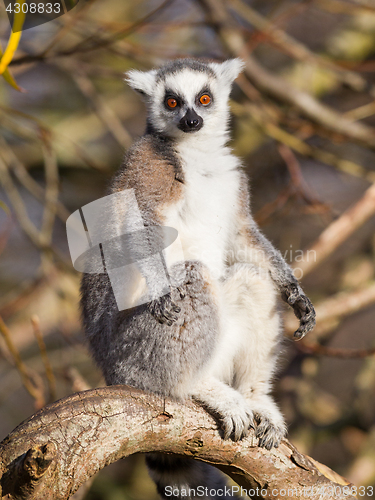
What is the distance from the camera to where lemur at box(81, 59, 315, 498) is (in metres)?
2.10

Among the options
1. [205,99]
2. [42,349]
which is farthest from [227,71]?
[42,349]

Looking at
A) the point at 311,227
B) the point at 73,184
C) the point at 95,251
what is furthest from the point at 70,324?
the point at 311,227

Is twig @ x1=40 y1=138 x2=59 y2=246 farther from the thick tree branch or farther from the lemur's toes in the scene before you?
the lemur's toes

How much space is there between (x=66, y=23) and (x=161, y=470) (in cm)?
290

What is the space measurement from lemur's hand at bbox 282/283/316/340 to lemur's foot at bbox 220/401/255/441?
479mm

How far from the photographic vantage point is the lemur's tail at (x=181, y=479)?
7.44 feet

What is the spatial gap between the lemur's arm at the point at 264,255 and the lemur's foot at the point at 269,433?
1.87 feet

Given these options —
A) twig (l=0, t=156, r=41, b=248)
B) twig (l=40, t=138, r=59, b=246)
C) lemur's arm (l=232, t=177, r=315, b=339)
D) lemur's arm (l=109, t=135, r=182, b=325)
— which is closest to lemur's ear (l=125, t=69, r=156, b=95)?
lemur's arm (l=109, t=135, r=182, b=325)

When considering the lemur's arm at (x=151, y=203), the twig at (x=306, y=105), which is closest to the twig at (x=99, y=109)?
the twig at (x=306, y=105)

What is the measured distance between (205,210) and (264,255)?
18.5 inches

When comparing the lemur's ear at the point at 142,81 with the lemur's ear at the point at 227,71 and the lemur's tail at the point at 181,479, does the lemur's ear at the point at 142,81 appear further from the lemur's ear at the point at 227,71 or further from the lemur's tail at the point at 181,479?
the lemur's tail at the point at 181,479

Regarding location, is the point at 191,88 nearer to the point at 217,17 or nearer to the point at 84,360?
the point at 217,17

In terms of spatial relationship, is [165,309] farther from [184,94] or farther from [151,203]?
[184,94]

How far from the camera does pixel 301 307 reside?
2463mm
